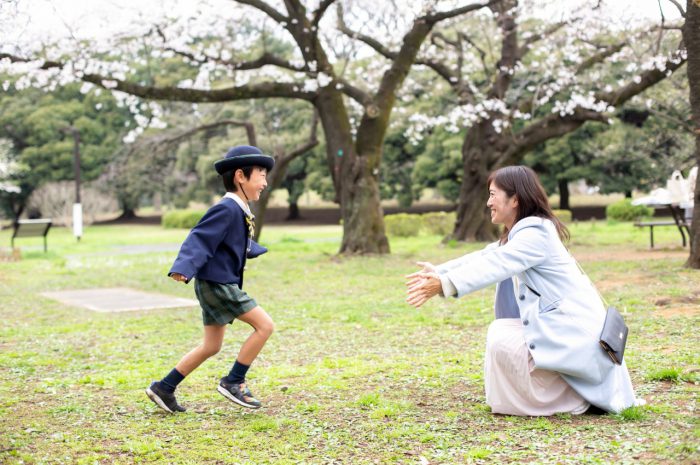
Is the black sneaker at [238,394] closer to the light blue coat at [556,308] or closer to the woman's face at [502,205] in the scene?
the light blue coat at [556,308]

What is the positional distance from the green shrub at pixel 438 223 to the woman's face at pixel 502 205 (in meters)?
22.5

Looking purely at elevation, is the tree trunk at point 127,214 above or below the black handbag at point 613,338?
below

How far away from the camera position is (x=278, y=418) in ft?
16.0

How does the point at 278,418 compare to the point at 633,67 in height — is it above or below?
below

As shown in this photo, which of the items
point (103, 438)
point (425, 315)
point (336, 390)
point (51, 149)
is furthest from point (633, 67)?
point (51, 149)

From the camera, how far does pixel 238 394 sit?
4.98m

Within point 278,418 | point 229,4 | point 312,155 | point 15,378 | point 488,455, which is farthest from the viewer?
point 312,155

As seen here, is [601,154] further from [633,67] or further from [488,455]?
[488,455]

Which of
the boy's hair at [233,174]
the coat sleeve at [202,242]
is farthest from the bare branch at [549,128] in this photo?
the coat sleeve at [202,242]

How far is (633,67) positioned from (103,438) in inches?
739

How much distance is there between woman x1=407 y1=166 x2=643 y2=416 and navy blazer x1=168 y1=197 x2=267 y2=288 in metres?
1.14

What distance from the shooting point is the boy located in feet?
15.8

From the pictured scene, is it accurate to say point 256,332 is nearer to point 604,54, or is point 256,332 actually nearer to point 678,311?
point 678,311

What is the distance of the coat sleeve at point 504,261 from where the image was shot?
427cm
